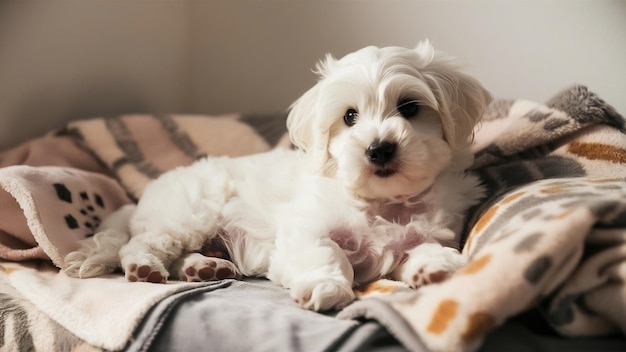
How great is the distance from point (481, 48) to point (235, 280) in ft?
4.92

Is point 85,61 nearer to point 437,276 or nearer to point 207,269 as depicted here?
point 207,269

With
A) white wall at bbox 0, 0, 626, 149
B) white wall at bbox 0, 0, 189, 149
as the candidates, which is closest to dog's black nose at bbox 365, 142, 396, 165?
white wall at bbox 0, 0, 626, 149

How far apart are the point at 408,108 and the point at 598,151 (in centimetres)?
67

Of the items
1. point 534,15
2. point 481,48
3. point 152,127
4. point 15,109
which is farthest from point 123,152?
point 534,15

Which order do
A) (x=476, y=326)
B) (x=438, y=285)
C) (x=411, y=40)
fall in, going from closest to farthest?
(x=476, y=326)
(x=438, y=285)
(x=411, y=40)

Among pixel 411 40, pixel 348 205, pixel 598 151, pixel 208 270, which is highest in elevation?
pixel 411 40

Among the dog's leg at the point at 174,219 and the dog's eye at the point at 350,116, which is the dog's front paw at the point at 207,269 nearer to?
the dog's leg at the point at 174,219

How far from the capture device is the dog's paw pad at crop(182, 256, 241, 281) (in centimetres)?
186

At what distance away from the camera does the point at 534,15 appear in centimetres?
243

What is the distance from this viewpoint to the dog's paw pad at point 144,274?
1787 mm

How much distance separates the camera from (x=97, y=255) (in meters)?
1.94

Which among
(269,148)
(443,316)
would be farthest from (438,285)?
(269,148)

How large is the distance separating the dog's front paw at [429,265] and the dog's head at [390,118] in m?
0.20

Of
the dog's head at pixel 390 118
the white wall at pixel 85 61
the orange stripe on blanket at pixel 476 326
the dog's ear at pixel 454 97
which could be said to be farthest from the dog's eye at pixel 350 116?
the white wall at pixel 85 61
